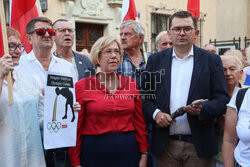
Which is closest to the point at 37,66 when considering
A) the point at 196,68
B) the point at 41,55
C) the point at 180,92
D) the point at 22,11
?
the point at 41,55

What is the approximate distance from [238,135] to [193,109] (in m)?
0.46

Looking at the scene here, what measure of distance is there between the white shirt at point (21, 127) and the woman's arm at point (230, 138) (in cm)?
159

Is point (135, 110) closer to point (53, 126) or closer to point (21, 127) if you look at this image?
point (53, 126)

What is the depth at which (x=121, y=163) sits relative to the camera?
9.20 feet

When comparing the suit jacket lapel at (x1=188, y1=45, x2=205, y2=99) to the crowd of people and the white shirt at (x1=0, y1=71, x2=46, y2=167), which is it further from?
the white shirt at (x1=0, y1=71, x2=46, y2=167)

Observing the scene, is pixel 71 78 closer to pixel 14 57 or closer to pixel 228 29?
pixel 14 57

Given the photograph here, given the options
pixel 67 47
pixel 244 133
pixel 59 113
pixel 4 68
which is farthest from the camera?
pixel 67 47

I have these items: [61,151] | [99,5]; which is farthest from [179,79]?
[99,5]

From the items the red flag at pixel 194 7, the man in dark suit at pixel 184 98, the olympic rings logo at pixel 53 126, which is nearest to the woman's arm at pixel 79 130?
the olympic rings logo at pixel 53 126

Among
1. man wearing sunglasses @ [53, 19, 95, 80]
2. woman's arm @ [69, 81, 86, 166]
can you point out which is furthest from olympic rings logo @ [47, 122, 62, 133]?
man wearing sunglasses @ [53, 19, 95, 80]

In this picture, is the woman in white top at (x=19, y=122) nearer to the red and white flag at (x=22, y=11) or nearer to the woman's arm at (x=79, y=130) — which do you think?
the woman's arm at (x=79, y=130)

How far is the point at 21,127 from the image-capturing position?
2.45m

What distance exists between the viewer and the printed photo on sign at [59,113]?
2482 mm

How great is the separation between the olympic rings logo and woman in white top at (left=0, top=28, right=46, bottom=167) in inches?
6.3
